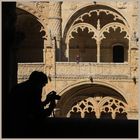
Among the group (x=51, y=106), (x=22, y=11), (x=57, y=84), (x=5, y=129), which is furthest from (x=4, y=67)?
(x=22, y=11)

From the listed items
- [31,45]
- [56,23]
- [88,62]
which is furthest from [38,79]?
[31,45]

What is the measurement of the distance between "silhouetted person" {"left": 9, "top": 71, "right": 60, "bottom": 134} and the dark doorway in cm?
2114

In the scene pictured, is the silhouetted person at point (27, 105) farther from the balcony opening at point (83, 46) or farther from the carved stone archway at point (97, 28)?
the balcony opening at point (83, 46)

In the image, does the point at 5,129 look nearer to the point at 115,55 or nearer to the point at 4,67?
the point at 4,67

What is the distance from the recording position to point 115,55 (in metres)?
26.1

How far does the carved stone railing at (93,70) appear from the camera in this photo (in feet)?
70.9

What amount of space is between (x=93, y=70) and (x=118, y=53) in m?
4.43

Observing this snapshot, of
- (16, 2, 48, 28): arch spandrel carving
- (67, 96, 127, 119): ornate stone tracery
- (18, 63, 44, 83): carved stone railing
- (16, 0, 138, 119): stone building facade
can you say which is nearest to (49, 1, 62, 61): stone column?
(16, 0, 138, 119): stone building facade

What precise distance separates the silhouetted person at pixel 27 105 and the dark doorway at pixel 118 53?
21139 millimetres

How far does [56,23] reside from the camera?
22.8 meters

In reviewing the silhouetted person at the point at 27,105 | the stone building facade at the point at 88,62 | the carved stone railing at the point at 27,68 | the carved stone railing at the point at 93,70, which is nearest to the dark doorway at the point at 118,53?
the stone building facade at the point at 88,62

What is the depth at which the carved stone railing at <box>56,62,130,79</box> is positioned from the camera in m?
21.6

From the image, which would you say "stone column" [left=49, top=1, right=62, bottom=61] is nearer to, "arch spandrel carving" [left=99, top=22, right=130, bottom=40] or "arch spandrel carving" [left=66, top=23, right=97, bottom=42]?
"arch spandrel carving" [left=66, top=23, right=97, bottom=42]

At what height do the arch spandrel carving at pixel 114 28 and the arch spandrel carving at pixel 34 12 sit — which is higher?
the arch spandrel carving at pixel 34 12
